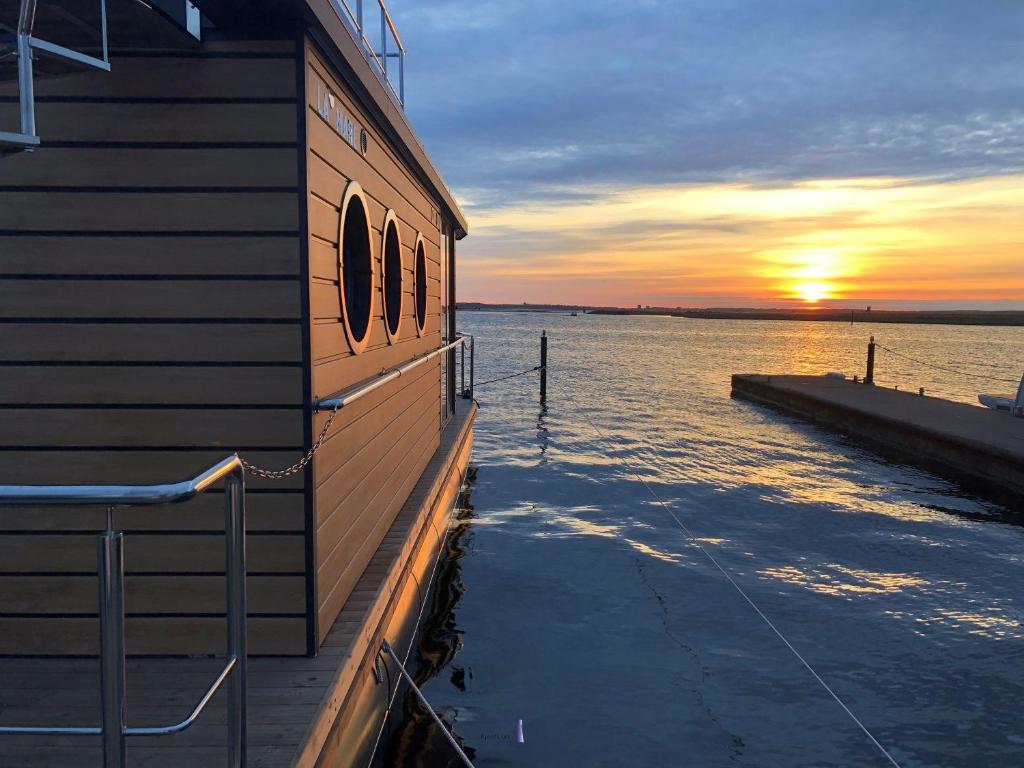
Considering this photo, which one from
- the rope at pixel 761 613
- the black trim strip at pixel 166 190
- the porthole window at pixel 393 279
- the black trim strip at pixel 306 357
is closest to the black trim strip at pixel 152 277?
the black trim strip at pixel 306 357

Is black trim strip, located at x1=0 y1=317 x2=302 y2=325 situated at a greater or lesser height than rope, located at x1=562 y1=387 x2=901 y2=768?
greater

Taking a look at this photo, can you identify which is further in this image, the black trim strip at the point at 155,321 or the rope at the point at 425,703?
the rope at the point at 425,703

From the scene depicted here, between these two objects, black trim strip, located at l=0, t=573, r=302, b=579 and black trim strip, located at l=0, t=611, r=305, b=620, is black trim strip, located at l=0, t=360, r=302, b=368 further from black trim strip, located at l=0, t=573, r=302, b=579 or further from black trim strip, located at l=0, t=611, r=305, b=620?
black trim strip, located at l=0, t=611, r=305, b=620

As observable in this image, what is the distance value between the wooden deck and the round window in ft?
14.3

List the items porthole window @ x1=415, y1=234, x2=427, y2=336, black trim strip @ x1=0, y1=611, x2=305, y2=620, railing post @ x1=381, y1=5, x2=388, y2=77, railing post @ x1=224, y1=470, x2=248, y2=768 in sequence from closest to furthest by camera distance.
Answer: railing post @ x1=224, y1=470, x2=248, y2=768 < black trim strip @ x1=0, y1=611, x2=305, y2=620 < railing post @ x1=381, y1=5, x2=388, y2=77 < porthole window @ x1=415, y1=234, x2=427, y2=336

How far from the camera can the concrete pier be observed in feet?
43.6

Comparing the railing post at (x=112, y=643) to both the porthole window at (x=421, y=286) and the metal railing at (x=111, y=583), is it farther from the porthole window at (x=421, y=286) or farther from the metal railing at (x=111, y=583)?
the porthole window at (x=421, y=286)

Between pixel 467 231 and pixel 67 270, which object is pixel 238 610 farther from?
pixel 467 231

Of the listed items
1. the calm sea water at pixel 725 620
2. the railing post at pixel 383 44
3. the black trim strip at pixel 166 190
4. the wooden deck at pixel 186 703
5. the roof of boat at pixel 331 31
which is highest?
the railing post at pixel 383 44

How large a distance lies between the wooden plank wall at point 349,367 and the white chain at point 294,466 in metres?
0.08

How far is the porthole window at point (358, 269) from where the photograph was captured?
520 centimetres

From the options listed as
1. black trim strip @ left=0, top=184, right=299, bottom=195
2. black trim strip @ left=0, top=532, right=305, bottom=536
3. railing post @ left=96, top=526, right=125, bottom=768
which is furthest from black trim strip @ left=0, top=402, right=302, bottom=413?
railing post @ left=96, top=526, right=125, bottom=768

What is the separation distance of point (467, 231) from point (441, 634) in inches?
313

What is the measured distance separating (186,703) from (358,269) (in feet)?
10.5
